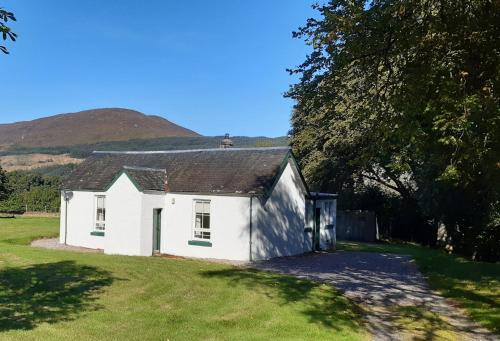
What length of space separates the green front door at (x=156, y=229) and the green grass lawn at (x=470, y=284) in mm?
11958

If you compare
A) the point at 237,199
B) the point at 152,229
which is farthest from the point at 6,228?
the point at 237,199

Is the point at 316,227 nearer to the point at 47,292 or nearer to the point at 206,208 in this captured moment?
the point at 206,208

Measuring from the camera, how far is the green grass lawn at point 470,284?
39.5ft

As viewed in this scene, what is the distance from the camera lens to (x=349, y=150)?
115 feet

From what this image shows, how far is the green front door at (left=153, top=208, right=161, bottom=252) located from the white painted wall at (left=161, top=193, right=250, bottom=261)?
0.24 meters

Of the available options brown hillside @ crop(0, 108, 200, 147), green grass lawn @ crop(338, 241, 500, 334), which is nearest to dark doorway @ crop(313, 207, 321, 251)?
green grass lawn @ crop(338, 241, 500, 334)

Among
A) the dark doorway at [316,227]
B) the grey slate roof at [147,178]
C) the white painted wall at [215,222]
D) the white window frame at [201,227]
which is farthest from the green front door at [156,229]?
the dark doorway at [316,227]

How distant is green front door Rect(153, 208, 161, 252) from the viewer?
2350 cm

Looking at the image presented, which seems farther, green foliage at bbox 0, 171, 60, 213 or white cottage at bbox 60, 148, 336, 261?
green foliage at bbox 0, 171, 60, 213

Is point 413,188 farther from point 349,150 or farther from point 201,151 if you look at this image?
point 201,151

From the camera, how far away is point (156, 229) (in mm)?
23609

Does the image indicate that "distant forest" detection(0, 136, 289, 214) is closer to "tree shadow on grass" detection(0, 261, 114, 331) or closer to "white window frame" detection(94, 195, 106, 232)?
"white window frame" detection(94, 195, 106, 232)

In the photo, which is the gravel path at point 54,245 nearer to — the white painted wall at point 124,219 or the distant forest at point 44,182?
the white painted wall at point 124,219

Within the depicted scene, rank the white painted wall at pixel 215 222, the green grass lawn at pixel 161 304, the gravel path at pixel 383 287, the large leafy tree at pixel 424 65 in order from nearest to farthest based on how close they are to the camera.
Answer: the green grass lawn at pixel 161 304 < the gravel path at pixel 383 287 < the large leafy tree at pixel 424 65 < the white painted wall at pixel 215 222
